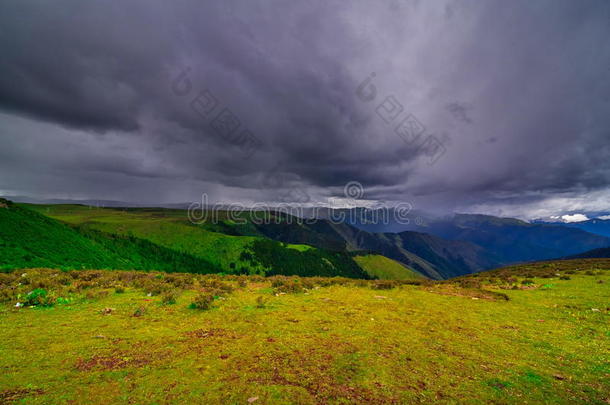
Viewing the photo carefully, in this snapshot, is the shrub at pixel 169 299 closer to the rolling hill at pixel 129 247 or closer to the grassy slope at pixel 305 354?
the grassy slope at pixel 305 354

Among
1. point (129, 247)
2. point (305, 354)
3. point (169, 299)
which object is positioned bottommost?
point (129, 247)

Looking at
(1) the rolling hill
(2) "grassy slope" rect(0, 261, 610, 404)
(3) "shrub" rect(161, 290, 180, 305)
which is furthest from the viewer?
(1) the rolling hill

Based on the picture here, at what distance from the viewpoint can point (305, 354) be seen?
7.66 m

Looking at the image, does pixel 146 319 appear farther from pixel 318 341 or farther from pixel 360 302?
pixel 360 302

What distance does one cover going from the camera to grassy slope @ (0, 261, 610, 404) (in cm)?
573

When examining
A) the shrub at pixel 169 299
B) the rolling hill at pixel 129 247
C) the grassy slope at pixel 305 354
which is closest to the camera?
the grassy slope at pixel 305 354

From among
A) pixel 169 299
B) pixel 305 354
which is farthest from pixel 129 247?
pixel 305 354

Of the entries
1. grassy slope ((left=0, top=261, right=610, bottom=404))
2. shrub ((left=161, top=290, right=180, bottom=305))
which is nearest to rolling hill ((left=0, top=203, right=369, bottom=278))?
shrub ((left=161, top=290, right=180, bottom=305))

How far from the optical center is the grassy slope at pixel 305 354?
5727mm

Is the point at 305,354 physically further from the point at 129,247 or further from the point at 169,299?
the point at 129,247

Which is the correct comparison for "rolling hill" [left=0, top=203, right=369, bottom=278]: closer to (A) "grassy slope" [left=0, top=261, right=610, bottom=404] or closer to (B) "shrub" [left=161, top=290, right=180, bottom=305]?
(B) "shrub" [left=161, top=290, right=180, bottom=305]

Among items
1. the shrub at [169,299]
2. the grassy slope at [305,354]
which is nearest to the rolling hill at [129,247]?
the shrub at [169,299]

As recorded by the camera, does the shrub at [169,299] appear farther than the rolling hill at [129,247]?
No

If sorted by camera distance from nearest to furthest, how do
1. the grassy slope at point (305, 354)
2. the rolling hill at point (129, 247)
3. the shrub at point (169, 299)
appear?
the grassy slope at point (305, 354), the shrub at point (169, 299), the rolling hill at point (129, 247)
